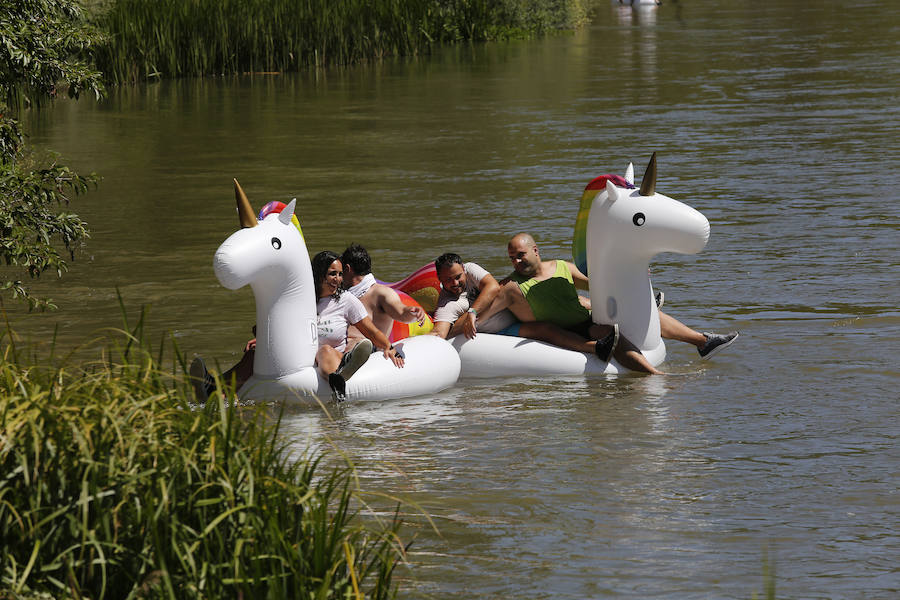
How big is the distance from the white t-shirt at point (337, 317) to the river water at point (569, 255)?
0.61m

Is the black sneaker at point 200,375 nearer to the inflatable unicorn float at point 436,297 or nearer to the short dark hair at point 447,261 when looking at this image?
the inflatable unicorn float at point 436,297

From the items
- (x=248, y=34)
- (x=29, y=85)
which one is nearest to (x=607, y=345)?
(x=29, y=85)

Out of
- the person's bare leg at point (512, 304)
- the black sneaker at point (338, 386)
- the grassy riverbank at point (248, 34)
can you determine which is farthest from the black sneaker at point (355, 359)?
the grassy riverbank at point (248, 34)

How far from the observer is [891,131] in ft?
65.6

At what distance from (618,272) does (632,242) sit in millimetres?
240

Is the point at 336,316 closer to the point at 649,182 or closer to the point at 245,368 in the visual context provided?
the point at 245,368

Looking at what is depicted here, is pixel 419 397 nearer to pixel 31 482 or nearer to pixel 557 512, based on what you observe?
pixel 557 512

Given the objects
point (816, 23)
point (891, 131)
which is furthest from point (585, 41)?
point (891, 131)

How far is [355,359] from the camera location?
862 cm

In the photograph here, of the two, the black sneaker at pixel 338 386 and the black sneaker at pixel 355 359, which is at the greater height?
the black sneaker at pixel 355 359

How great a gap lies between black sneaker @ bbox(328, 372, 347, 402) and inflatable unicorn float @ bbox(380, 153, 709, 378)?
1.02m

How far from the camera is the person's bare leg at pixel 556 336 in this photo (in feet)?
30.9

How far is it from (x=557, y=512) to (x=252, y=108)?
65.6ft

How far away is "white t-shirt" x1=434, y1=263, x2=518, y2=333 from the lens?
962cm
